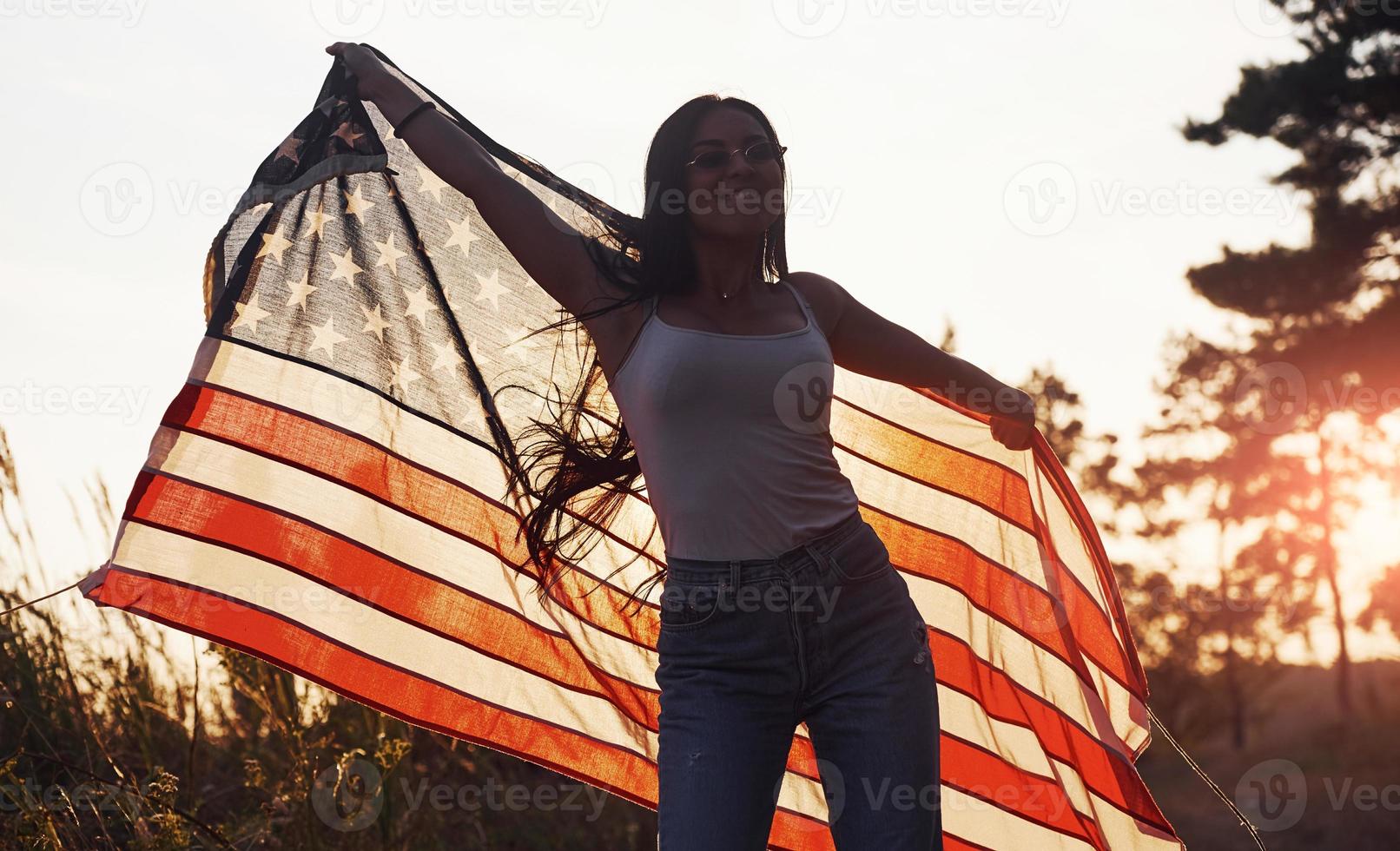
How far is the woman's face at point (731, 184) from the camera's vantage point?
3.59 meters

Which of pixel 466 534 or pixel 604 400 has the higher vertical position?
pixel 604 400

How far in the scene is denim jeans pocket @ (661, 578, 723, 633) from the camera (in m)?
3.09

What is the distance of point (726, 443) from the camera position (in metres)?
3.15

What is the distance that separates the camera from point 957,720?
4684mm

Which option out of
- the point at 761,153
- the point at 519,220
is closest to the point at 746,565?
the point at 519,220

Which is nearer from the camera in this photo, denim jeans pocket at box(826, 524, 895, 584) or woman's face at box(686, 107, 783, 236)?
denim jeans pocket at box(826, 524, 895, 584)

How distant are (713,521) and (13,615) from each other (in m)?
3.97

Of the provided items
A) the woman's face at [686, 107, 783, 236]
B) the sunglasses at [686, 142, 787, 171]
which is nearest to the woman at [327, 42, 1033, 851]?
the woman's face at [686, 107, 783, 236]

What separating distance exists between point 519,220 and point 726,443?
86cm

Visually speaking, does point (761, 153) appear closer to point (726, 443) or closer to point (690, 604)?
point (726, 443)

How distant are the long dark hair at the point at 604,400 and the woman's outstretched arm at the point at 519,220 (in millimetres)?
52

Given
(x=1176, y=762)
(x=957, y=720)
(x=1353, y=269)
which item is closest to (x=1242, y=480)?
(x=1176, y=762)
